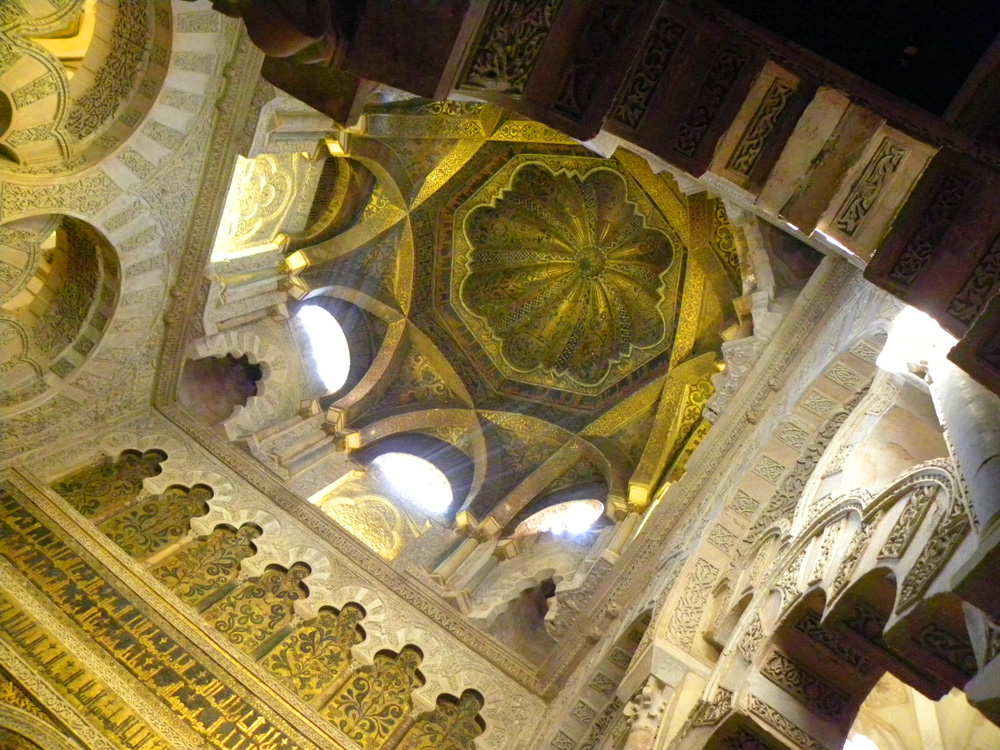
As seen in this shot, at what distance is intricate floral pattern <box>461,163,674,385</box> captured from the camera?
11.0 m

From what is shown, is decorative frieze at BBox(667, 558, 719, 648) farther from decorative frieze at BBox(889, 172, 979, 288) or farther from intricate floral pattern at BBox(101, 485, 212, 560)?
intricate floral pattern at BBox(101, 485, 212, 560)

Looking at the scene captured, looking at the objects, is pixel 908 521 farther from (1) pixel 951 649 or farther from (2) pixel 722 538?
(2) pixel 722 538

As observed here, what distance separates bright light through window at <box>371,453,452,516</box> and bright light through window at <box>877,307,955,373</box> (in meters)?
6.41

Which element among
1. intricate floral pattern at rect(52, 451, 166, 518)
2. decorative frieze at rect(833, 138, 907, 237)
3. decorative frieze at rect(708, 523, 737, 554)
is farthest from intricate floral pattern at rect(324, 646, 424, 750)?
decorative frieze at rect(833, 138, 907, 237)

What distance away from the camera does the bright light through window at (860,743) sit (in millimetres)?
6371

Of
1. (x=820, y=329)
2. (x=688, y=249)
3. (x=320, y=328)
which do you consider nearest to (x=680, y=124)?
(x=820, y=329)

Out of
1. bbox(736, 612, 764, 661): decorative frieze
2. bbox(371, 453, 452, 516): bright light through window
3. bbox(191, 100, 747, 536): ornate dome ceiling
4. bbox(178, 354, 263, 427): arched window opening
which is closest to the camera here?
bbox(736, 612, 764, 661): decorative frieze

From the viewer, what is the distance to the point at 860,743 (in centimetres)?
643

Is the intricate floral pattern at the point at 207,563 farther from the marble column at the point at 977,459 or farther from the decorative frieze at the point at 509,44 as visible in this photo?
the marble column at the point at 977,459

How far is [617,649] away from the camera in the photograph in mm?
6887

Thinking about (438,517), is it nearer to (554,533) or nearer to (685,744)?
(554,533)

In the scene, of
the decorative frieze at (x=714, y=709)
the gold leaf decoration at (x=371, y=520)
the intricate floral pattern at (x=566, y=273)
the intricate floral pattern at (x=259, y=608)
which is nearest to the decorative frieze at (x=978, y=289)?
the decorative frieze at (x=714, y=709)

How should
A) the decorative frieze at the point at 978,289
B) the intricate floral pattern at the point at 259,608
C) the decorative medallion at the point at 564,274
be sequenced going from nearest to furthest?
the decorative frieze at the point at 978,289, the intricate floral pattern at the point at 259,608, the decorative medallion at the point at 564,274

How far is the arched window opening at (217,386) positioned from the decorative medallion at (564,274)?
2.91 metres
